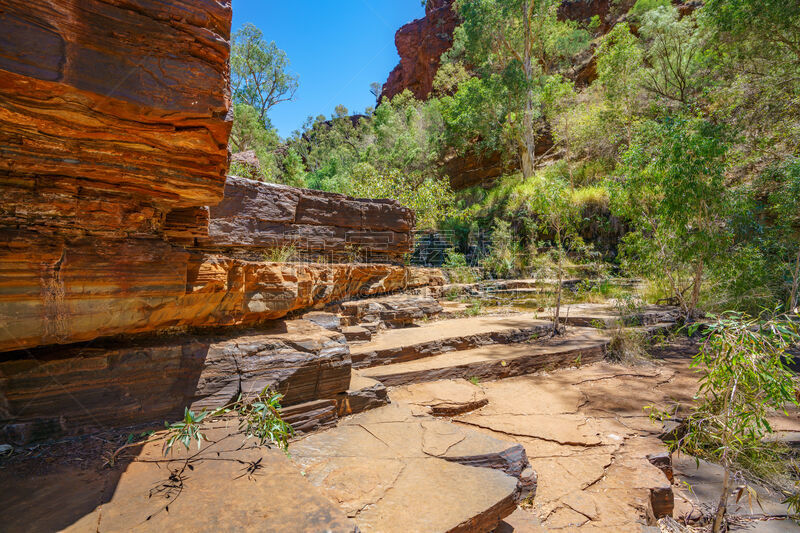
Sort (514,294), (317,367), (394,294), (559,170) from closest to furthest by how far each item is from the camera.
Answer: (317,367)
(394,294)
(514,294)
(559,170)

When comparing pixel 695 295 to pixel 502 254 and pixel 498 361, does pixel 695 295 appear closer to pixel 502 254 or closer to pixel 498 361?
pixel 498 361

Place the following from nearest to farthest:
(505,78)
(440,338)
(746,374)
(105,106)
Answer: (105,106), (746,374), (440,338), (505,78)

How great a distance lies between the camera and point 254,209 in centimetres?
415

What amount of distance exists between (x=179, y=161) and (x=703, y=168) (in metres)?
6.86

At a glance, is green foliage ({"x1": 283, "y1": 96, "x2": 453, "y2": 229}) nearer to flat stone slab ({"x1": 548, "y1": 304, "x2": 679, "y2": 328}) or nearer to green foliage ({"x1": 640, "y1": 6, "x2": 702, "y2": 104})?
flat stone slab ({"x1": 548, "y1": 304, "x2": 679, "y2": 328})

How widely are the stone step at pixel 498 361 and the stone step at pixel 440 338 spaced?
0.10 meters

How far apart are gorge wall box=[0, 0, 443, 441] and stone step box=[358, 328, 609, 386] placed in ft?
3.91

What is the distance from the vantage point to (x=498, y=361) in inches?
165

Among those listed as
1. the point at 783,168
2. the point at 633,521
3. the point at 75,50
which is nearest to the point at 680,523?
the point at 633,521

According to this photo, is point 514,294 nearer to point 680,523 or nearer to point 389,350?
point 389,350

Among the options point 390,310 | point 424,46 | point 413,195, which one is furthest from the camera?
point 424,46

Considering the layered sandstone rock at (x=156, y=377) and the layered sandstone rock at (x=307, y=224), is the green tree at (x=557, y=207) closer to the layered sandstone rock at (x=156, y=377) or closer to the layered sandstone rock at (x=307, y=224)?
the layered sandstone rock at (x=307, y=224)

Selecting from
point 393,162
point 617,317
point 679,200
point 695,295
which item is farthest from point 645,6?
point 617,317

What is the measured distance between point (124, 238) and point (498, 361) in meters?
3.79
